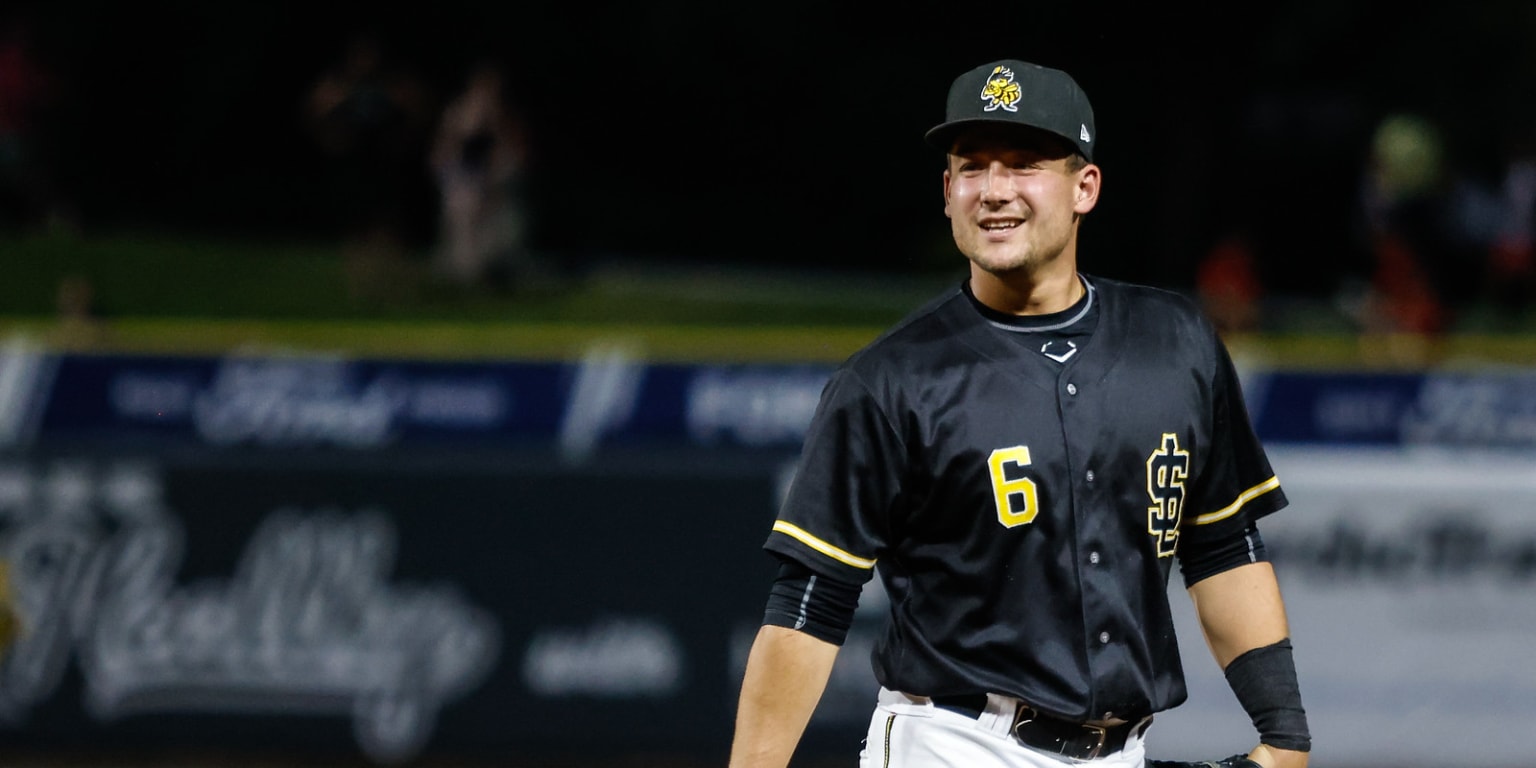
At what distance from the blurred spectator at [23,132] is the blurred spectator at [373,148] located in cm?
172

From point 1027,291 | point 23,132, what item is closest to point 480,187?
point 23,132

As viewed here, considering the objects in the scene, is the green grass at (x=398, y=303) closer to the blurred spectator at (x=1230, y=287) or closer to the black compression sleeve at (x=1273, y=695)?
the blurred spectator at (x=1230, y=287)

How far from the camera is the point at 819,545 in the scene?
3225 mm

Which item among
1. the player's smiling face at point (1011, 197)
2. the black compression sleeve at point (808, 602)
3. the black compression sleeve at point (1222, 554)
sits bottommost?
the black compression sleeve at point (808, 602)

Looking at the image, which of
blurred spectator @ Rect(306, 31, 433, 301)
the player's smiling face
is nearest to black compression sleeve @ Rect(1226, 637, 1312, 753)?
the player's smiling face

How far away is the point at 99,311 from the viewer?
1116cm

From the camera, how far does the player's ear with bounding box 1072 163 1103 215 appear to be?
3291 millimetres

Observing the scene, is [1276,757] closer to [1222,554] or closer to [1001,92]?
[1222,554]

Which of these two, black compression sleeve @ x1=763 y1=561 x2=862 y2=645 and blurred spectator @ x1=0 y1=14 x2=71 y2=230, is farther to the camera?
blurred spectator @ x1=0 y1=14 x2=71 y2=230

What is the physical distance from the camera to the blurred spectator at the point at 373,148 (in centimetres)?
1255

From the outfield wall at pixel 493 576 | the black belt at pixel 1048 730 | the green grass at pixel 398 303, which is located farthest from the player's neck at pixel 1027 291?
the green grass at pixel 398 303

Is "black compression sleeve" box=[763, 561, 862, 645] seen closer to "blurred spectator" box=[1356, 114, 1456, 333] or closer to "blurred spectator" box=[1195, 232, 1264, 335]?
"blurred spectator" box=[1195, 232, 1264, 335]

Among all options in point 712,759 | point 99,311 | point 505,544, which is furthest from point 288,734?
point 99,311

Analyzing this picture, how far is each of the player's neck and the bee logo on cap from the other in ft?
0.96
